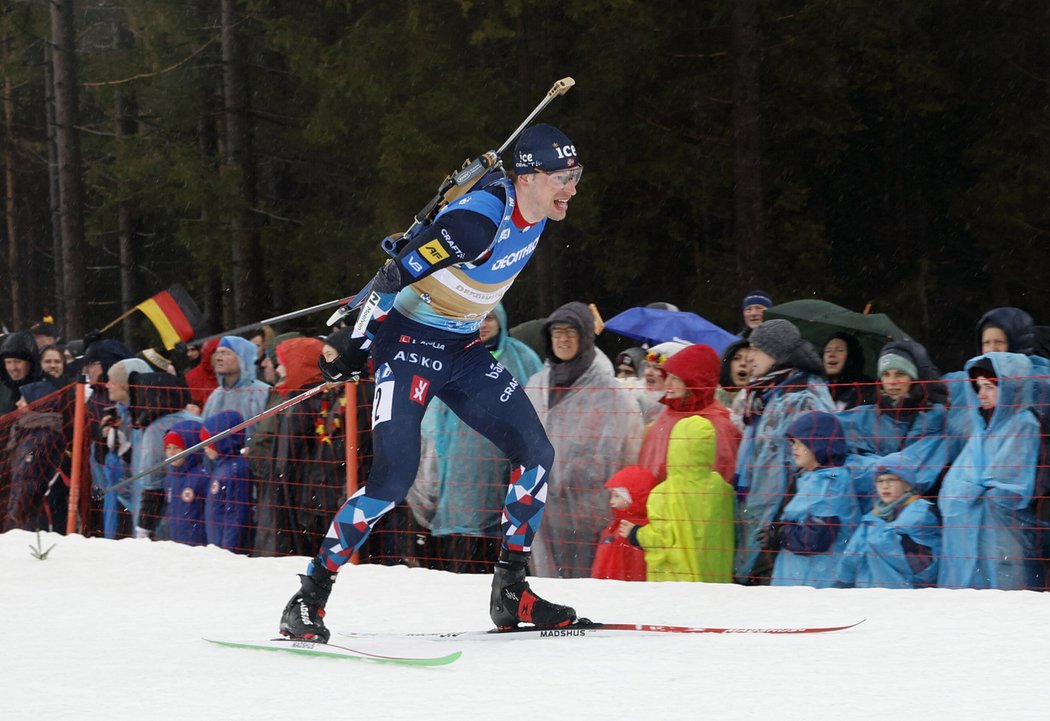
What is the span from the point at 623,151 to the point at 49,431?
367 inches

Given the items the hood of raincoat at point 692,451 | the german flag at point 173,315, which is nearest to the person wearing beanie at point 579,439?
the hood of raincoat at point 692,451

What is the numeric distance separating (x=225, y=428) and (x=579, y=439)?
2.33 m

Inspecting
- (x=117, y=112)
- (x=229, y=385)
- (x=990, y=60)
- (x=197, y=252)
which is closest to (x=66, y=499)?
(x=229, y=385)

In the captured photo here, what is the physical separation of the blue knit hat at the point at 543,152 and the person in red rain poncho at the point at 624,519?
6.24 feet

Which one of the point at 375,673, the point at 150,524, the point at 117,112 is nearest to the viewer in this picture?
the point at 375,673

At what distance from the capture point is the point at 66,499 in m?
9.23

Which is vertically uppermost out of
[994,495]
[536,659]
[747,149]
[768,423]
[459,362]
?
[747,149]

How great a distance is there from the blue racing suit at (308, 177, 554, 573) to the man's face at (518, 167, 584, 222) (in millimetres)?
43

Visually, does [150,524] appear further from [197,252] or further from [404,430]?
[197,252]

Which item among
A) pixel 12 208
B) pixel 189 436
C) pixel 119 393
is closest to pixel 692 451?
pixel 189 436

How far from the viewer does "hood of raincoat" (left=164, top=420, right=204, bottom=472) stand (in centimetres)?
835

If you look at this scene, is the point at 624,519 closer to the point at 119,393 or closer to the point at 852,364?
the point at 852,364

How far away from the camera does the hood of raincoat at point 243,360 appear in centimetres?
865

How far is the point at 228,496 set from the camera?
8086 mm
